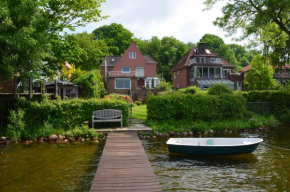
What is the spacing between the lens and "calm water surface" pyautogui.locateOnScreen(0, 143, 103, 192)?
812 cm

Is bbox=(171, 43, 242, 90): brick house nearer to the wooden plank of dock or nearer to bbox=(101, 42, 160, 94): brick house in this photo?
bbox=(101, 42, 160, 94): brick house

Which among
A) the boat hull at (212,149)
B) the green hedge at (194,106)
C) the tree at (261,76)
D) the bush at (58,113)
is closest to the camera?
the boat hull at (212,149)

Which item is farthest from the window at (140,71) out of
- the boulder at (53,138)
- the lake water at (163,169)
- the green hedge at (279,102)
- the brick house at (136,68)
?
the lake water at (163,169)

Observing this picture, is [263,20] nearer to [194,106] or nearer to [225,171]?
[194,106]

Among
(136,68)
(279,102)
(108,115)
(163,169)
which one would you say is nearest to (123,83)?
(136,68)

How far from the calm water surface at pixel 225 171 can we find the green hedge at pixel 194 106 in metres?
5.26

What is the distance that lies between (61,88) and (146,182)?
96.8ft

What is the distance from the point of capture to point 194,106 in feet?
62.6

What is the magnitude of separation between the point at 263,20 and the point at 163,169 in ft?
57.5

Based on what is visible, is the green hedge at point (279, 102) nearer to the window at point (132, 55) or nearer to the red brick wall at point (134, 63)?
the red brick wall at point (134, 63)

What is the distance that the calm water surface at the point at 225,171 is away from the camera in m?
8.05

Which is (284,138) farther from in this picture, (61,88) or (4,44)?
(61,88)

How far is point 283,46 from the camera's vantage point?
26062 millimetres

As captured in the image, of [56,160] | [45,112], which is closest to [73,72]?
[45,112]
